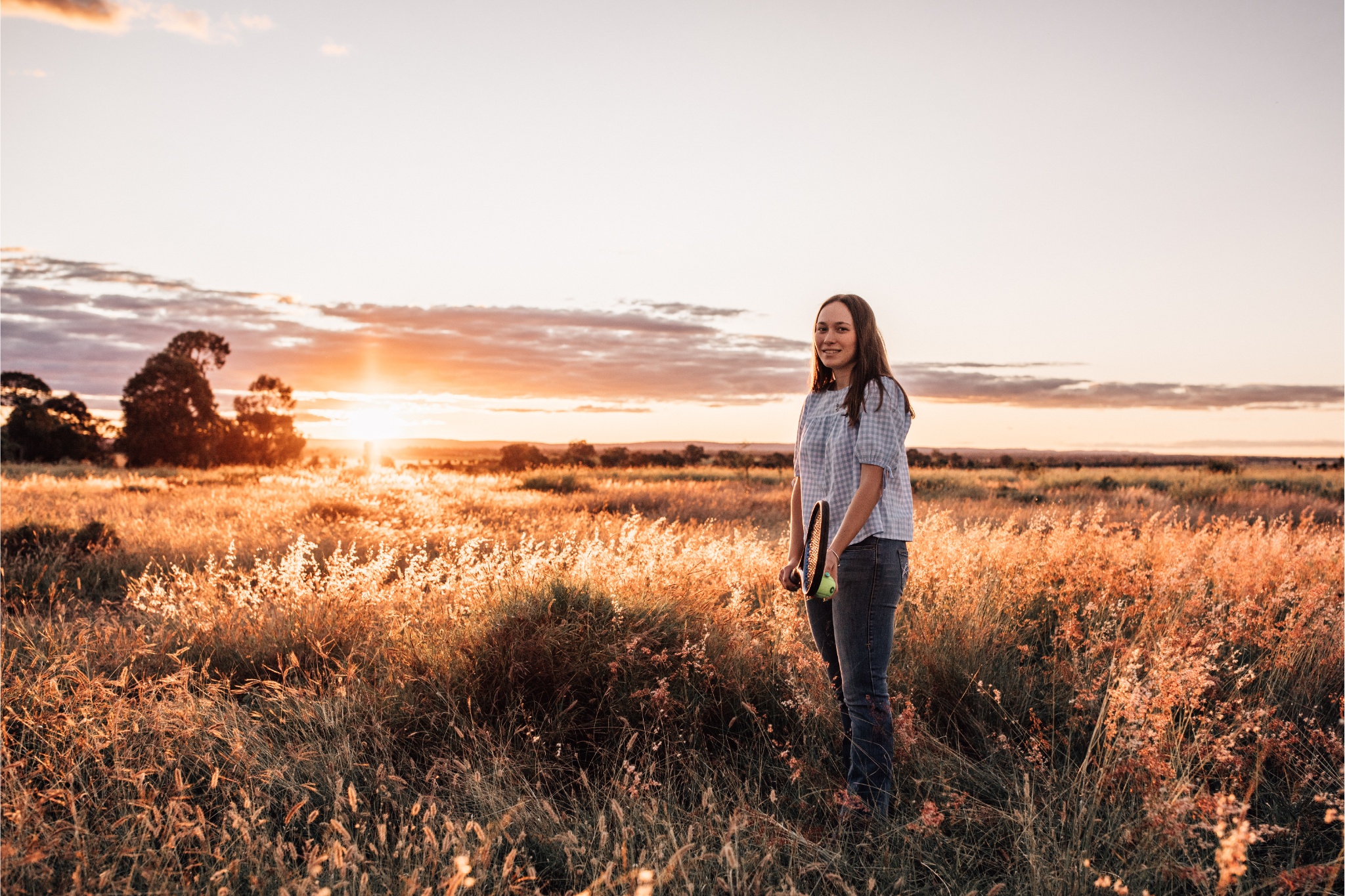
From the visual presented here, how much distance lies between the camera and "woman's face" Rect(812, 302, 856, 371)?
125 inches

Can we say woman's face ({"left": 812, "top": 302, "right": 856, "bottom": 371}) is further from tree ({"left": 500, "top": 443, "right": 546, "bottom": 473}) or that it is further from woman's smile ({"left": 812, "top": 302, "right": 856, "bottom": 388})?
tree ({"left": 500, "top": 443, "right": 546, "bottom": 473})

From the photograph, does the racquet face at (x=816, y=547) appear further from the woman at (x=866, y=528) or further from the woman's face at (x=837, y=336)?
the woman's face at (x=837, y=336)

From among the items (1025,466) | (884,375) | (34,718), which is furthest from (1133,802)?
(1025,466)

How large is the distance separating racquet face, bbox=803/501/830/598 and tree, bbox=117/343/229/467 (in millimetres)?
46252

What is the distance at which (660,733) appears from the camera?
3.69 metres

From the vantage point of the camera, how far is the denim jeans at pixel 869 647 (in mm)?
3059

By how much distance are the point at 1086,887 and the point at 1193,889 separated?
63cm

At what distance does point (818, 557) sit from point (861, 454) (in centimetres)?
47

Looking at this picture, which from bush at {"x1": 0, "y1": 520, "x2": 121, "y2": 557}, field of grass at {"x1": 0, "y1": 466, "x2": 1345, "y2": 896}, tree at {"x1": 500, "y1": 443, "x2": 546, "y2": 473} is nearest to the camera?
field of grass at {"x1": 0, "y1": 466, "x2": 1345, "y2": 896}

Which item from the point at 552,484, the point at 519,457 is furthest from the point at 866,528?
the point at 519,457

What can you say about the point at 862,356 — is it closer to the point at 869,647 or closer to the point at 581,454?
the point at 869,647

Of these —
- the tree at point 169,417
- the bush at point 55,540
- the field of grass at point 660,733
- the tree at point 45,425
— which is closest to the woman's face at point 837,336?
the field of grass at point 660,733

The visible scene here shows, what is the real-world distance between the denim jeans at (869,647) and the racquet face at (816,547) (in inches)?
5.0

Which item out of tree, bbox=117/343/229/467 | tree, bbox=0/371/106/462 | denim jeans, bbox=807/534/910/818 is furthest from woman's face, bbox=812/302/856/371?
tree, bbox=0/371/106/462
